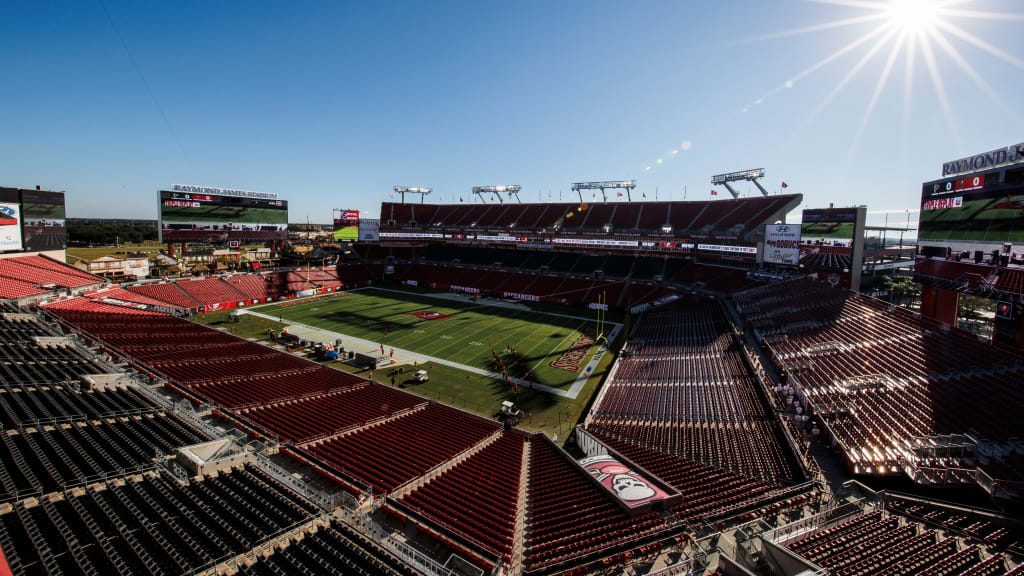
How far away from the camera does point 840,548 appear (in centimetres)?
981

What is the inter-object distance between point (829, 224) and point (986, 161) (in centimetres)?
1329

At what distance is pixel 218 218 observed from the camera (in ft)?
167

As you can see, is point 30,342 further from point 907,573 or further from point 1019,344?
point 1019,344

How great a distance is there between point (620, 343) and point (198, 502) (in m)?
29.6

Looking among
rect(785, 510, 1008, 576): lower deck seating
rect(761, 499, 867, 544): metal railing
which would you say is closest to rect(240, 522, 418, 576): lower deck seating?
rect(761, 499, 867, 544): metal railing

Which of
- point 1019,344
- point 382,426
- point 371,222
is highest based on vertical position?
point 371,222

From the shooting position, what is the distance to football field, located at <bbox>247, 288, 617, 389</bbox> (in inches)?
1200

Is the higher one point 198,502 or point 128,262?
point 128,262

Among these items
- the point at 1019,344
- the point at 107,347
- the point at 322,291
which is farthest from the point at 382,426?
the point at 322,291

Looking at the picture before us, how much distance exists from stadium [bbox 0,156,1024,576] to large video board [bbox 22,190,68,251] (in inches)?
127

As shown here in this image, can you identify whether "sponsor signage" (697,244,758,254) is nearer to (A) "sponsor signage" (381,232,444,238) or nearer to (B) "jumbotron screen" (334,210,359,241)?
(A) "sponsor signage" (381,232,444,238)

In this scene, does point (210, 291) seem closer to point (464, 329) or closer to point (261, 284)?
point (261, 284)

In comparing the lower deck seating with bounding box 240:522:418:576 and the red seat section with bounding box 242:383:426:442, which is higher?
the lower deck seating with bounding box 240:522:418:576

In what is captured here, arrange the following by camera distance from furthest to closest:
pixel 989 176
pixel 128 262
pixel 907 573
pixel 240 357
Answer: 1. pixel 128 262
2. pixel 240 357
3. pixel 989 176
4. pixel 907 573
